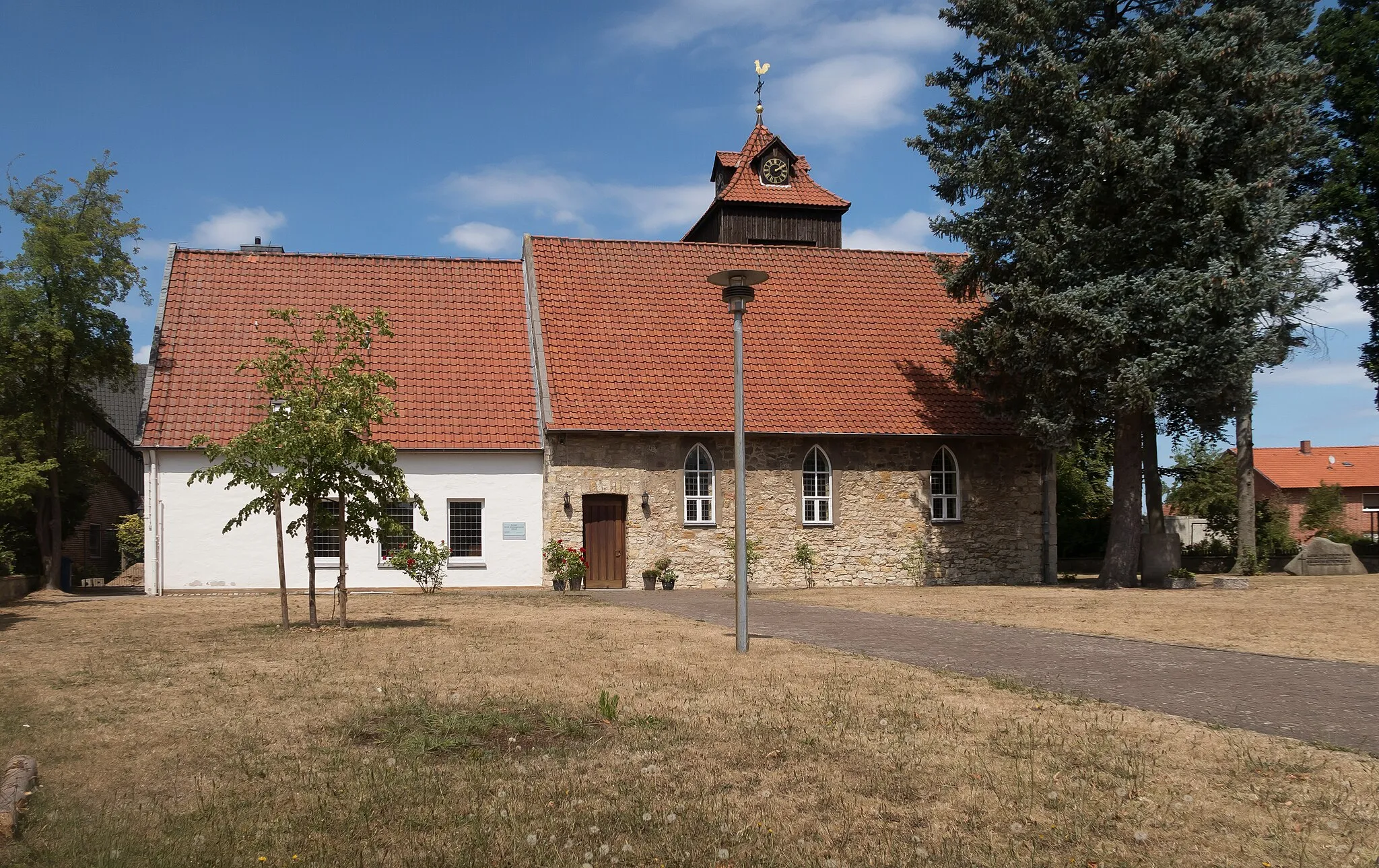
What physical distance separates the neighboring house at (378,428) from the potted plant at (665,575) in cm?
274

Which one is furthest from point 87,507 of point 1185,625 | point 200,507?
point 1185,625

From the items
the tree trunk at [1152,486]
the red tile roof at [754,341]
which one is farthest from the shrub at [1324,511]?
the red tile roof at [754,341]

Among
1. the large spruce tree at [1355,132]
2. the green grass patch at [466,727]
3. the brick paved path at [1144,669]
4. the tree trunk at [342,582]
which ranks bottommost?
the brick paved path at [1144,669]

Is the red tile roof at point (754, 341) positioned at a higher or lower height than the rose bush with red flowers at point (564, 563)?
higher

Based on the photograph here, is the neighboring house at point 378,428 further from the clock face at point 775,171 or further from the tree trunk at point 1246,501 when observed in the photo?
the tree trunk at point 1246,501

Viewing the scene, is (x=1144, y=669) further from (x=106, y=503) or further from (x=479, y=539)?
(x=106, y=503)

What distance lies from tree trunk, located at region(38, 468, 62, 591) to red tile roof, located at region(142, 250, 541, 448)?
310 centimetres

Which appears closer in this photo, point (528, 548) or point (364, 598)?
point (364, 598)

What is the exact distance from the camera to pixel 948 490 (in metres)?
27.6

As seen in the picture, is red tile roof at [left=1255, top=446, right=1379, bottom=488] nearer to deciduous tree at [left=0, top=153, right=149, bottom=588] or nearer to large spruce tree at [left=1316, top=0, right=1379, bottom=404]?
large spruce tree at [left=1316, top=0, right=1379, bottom=404]

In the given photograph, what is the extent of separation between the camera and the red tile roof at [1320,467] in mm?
55031

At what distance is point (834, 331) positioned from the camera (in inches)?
1147

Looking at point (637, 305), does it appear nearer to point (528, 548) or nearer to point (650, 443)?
point (650, 443)

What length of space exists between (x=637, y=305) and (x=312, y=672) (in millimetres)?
18681
